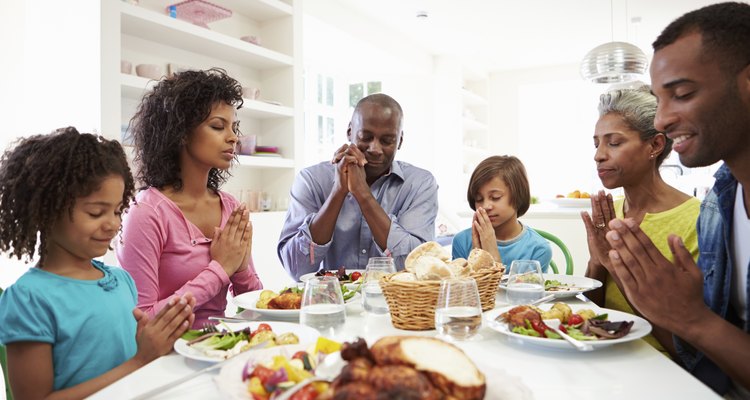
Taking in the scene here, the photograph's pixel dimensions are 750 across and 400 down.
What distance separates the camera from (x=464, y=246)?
7.77 ft

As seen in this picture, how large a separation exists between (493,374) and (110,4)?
3.10m

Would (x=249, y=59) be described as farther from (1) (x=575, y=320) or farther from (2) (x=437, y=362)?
(2) (x=437, y=362)

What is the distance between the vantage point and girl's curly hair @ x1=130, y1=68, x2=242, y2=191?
1.76m

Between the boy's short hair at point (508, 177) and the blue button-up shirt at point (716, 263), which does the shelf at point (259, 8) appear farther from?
the blue button-up shirt at point (716, 263)

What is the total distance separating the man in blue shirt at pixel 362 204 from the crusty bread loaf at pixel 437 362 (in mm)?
1377

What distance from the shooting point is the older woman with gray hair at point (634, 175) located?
1.77 m

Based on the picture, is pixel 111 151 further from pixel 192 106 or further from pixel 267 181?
pixel 267 181

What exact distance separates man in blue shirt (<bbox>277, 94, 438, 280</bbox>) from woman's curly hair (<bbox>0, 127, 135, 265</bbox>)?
98cm

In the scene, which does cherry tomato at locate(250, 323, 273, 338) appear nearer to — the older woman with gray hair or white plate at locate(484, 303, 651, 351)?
white plate at locate(484, 303, 651, 351)

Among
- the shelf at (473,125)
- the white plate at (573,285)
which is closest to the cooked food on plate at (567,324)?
Result: the white plate at (573,285)

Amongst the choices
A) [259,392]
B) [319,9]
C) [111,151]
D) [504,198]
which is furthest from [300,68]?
[259,392]

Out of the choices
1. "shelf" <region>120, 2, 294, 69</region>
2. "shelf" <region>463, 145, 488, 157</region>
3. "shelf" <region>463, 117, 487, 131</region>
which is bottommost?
"shelf" <region>463, 145, 488, 157</region>

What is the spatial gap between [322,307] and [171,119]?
0.99 meters

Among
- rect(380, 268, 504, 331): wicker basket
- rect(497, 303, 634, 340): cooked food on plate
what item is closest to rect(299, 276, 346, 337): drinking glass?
rect(380, 268, 504, 331): wicker basket
